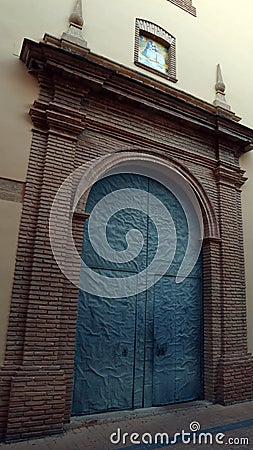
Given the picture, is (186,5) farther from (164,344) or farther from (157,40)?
(164,344)

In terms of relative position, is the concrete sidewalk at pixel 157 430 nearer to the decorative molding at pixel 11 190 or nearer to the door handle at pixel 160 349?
the door handle at pixel 160 349

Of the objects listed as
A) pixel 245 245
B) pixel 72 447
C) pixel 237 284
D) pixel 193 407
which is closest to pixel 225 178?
pixel 245 245

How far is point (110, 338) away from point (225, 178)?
11.8 ft

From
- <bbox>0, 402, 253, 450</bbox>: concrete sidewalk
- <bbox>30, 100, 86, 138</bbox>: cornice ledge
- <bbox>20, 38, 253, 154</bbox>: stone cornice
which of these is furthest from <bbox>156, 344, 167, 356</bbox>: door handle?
<bbox>20, 38, 253, 154</bbox>: stone cornice

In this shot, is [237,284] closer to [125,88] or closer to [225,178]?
[225,178]

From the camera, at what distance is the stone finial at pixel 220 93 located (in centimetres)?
640

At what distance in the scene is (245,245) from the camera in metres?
6.04

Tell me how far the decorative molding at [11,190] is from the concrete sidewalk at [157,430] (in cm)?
281

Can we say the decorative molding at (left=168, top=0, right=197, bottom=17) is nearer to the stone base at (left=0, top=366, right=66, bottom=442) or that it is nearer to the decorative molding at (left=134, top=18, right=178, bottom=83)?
the decorative molding at (left=134, top=18, right=178, bottom=83)

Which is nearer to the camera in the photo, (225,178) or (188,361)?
(188,361)

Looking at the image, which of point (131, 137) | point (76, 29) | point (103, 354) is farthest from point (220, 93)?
point (103, 354)

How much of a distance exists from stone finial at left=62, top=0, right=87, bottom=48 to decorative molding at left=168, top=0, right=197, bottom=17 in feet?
8.24

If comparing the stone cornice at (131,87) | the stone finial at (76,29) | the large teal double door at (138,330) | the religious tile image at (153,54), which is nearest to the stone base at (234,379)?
the large teal double door at (138,330)

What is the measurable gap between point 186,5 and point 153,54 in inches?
72.2
